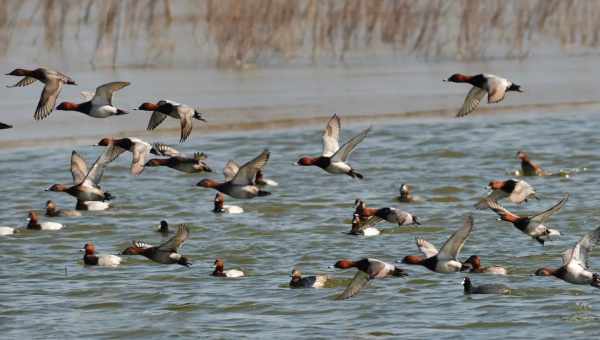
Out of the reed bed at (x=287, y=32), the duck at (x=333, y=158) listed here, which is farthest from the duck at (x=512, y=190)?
the reed bed at (x=287, y=32)

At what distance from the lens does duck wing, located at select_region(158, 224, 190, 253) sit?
1362 cm

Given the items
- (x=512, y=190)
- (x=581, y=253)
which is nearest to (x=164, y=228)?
(x=512, y=190)

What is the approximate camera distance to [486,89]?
1389 centimetres

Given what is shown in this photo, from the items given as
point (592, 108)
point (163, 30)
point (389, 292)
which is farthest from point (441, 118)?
point (389, 292)

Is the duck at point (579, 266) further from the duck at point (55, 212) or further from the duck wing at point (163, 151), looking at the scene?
the duck at point (55, 212)

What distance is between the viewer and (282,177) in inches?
806

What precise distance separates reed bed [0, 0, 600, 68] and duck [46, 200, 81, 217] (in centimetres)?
895

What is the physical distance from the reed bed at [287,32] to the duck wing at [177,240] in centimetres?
1348

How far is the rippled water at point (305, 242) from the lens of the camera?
1309 cm

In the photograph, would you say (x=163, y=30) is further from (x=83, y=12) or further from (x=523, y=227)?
(x=523, y=227)

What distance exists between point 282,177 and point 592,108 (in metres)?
7.41

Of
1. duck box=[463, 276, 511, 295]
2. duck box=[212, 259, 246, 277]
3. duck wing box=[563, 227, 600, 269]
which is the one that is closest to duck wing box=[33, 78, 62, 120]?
duck box=[212, 259, 246, 277]

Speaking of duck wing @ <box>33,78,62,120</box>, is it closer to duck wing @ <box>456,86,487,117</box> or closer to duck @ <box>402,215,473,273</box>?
duck @ <box>402,215,473,273</box>

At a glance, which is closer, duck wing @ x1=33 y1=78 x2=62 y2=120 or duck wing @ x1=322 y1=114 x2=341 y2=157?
duck wing @ x1=33 y1=78 x2=62 y2=120
